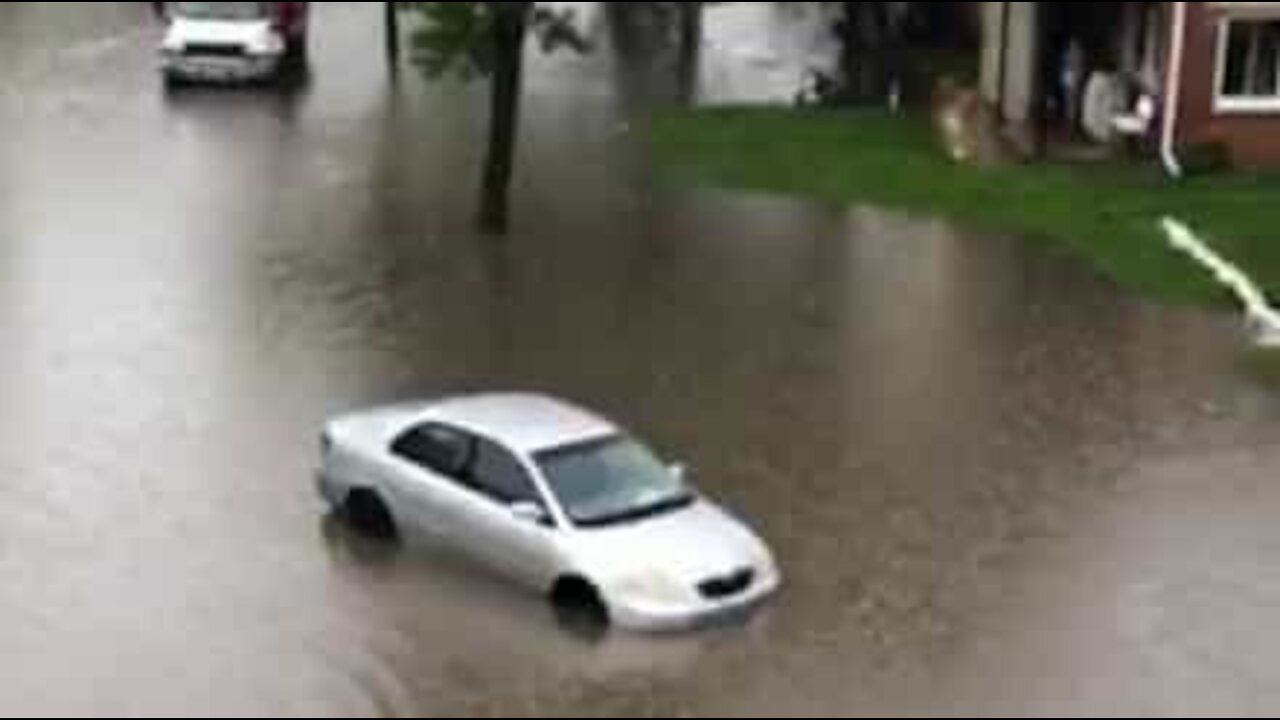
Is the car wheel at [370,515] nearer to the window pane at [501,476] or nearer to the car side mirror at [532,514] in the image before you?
the window pane at [501,476]

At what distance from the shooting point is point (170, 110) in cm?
5003

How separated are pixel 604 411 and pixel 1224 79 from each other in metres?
17.4

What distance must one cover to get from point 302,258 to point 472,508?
1466 cm

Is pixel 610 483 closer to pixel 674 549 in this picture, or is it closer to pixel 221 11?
pixel 674 549

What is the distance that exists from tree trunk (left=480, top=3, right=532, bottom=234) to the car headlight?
16.5m

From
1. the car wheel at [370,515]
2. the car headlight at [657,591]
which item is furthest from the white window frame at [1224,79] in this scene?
the car headlight at [657,591]

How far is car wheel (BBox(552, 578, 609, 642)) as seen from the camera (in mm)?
22000

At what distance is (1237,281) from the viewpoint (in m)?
35.2

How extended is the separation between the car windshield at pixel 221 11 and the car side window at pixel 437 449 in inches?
1205

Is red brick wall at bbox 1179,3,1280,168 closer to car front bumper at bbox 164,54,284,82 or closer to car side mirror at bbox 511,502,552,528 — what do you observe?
car front bumper at bbox 164,54,284,82

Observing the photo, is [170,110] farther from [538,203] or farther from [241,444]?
[241,444]

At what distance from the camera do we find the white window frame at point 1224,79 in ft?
141

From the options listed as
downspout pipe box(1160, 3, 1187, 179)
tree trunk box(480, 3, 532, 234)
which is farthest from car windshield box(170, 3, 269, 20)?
downspout pipe box(1160, 3, 1187, 179)

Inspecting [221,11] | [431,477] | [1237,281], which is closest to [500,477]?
[431,477]
